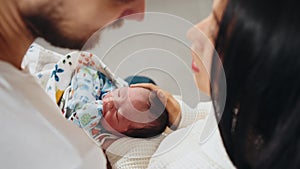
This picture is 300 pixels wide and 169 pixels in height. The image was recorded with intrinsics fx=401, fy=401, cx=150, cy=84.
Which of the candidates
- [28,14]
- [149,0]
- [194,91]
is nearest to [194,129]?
[194,91]

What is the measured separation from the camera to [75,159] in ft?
2.28

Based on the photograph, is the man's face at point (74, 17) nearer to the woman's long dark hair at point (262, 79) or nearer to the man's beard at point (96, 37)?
the man's beard at point (96, 37)

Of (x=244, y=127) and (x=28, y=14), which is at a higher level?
(x=28, y=14)

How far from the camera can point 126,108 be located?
2.03 feet

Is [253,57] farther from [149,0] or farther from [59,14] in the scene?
[59,14]

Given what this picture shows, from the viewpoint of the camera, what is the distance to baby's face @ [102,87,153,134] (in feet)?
2.00

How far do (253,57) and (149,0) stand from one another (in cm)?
17

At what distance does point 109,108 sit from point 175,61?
5.3 inches

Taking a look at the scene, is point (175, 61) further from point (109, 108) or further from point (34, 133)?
point (34, 133)

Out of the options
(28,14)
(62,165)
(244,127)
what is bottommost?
(62,165)

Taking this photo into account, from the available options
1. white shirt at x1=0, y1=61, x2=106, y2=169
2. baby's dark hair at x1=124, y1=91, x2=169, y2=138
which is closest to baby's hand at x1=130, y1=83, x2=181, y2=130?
baby's dark hair at x1=124, y1=91, x2=169, y2=138

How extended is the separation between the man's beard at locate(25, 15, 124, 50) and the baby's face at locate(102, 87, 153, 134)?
0.09m

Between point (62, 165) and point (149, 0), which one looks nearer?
point (149, 0)

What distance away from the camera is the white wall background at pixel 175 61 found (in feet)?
1.78
